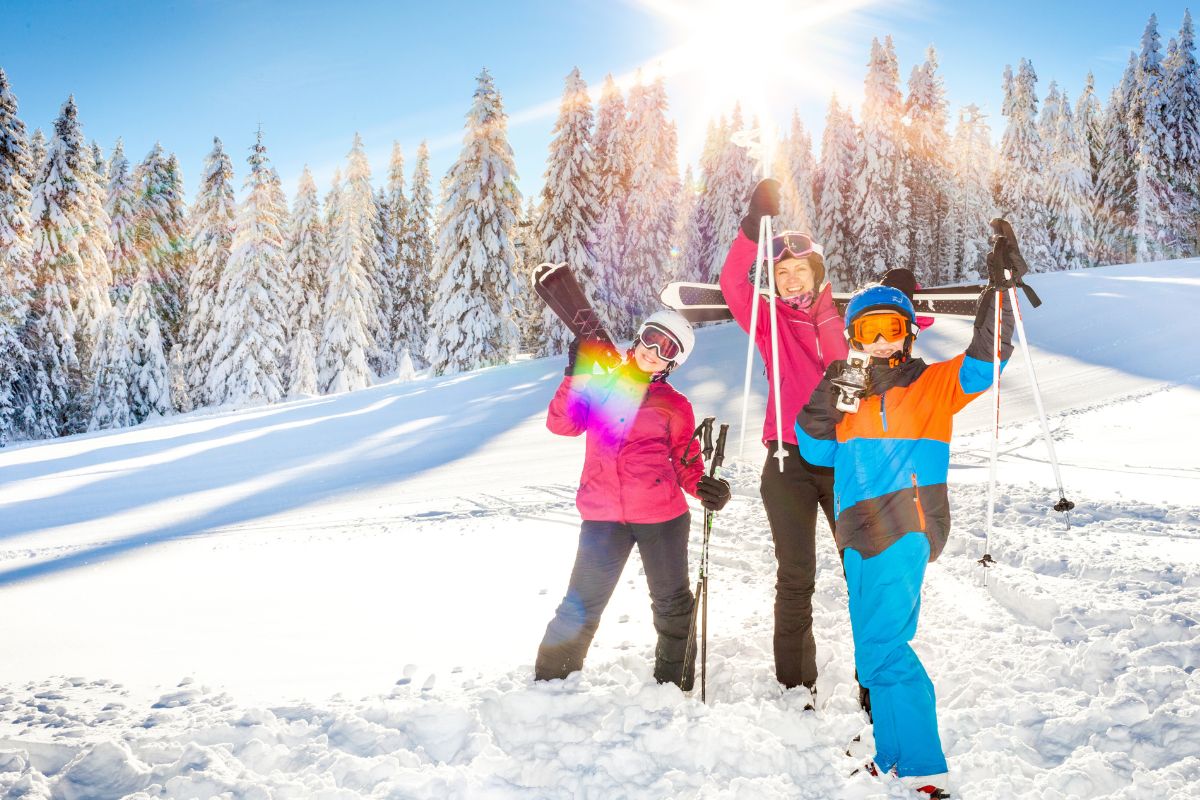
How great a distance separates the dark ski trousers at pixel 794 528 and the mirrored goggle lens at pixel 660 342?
2.25ft

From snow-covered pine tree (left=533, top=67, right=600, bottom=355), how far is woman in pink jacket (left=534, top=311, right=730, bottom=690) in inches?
929

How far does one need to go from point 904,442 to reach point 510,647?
2.71 metres

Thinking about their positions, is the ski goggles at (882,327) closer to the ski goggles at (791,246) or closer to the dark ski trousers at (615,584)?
the ski goggles at (791,246)

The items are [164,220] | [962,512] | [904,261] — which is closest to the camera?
[962,512]

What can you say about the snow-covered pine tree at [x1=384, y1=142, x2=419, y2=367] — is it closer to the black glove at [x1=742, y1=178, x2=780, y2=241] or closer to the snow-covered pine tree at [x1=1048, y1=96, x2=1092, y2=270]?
the snow-covered pine tree at [x1=1048, y1=96, x2=1092, y2=270]

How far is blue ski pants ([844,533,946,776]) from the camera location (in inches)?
110

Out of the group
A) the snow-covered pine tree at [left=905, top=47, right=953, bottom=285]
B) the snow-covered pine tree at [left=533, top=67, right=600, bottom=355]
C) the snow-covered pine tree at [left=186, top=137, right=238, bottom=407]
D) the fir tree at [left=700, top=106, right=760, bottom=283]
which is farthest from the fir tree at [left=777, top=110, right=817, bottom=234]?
the snow-covered pine tree at [left=186, top=137, right=238, bottom=407]

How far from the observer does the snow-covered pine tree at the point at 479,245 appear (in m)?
26.0

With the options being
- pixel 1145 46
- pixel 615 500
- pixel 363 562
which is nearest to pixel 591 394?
pixel 615 500

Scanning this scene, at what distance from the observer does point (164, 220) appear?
3153 centimetres

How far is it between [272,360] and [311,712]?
28.4 meters

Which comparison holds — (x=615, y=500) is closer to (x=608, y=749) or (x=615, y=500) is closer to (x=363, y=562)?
(x=608, y=749)

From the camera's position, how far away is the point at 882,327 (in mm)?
2986

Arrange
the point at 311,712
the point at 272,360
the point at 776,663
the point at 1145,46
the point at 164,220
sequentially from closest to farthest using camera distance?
the point at 311,712, the point at 776,663, the point at 272,360, the point at 164,220, the point at 1145,46
